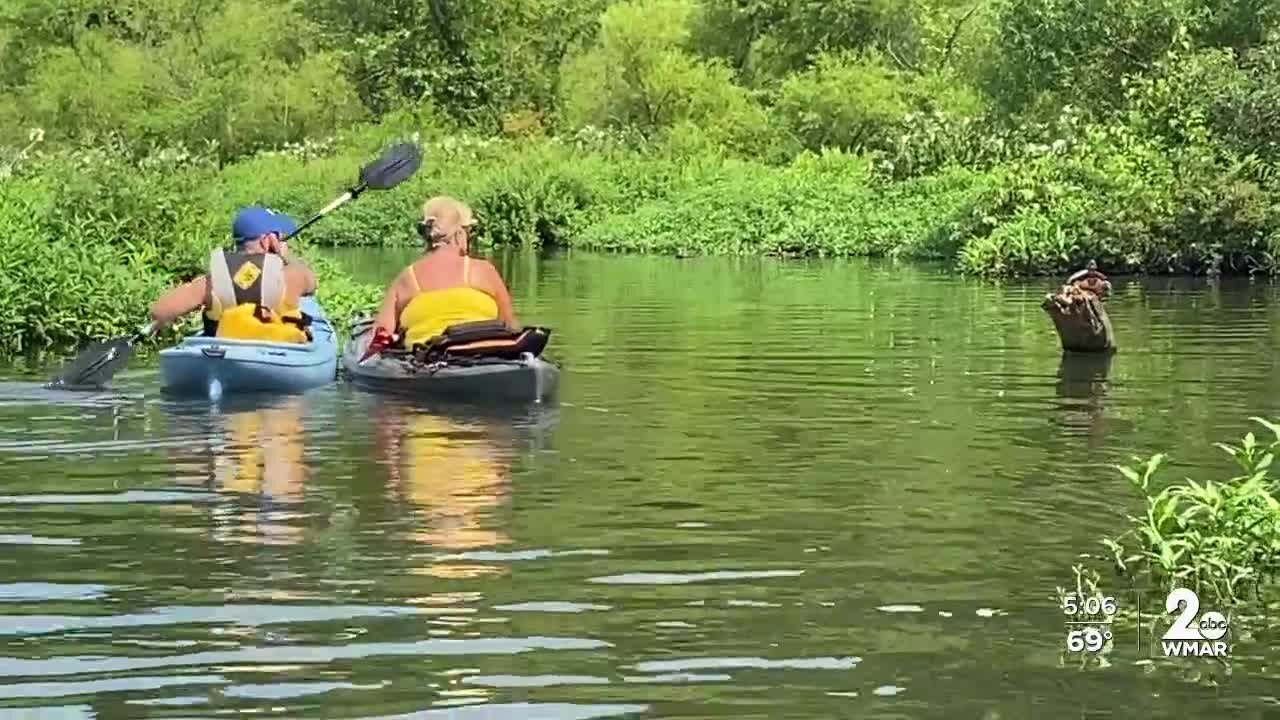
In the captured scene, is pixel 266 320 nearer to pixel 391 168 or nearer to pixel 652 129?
pixel 391 168

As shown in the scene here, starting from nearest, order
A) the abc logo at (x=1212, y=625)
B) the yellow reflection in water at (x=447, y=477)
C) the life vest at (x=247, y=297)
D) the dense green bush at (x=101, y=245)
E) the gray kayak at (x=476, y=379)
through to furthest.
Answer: the abc logo at (x=1212, y=625) → the yellow reflection in water at (x=447, y=477) → the gray kayak at (x=476, y=379) → the life vest at (x=247, y=297) → the dense green bush at (x=101, y=245)

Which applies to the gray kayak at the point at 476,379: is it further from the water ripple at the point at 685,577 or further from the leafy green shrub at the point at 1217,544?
the leafy green shrub at the point at 1217,544

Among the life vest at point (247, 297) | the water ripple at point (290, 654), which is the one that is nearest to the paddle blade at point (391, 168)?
the life vest at point (247, 297)

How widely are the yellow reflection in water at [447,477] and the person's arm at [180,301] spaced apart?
176 centimetres

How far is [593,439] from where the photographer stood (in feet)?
39.1

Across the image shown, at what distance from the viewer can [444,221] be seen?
13.8 metres

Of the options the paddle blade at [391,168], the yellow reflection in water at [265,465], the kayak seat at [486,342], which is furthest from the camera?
the paddle blade at [391,168]

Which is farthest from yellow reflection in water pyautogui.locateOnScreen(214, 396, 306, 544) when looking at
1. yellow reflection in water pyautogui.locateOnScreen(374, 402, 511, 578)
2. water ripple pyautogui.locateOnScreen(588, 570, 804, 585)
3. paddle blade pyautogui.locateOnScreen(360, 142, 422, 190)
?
paddle blade pyautogui.locateOnScreen(360, 142, 422, 190)

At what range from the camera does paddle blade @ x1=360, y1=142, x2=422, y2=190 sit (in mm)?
18125

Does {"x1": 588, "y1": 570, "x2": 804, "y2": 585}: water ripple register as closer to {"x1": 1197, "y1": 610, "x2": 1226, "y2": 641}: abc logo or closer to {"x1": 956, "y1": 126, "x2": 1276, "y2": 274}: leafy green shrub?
{"x1": 1197, "y1": 610, "x2": 1226, "y2": 641}: abc logo

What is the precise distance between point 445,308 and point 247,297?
1.37 m

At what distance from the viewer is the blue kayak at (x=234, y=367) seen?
45.0ft

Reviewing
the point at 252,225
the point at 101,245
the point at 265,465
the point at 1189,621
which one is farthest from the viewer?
the point at 101,245

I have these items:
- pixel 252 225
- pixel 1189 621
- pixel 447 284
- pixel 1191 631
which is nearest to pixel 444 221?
pixel 447 284
